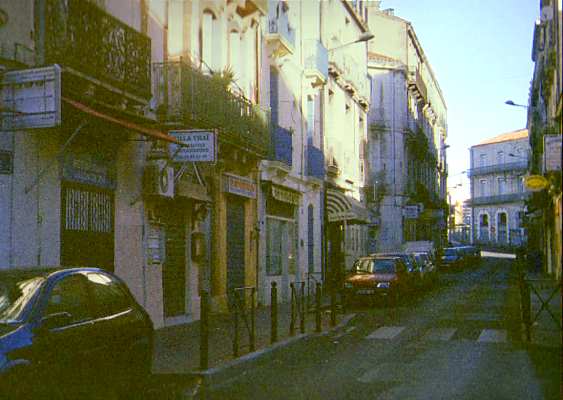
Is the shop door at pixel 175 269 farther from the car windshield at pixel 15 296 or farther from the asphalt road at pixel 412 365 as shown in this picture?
the car windshield at pixel 15 296

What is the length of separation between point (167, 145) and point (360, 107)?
73.9 ft

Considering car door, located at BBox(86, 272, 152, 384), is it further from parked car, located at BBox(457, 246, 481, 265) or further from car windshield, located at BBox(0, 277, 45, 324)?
parked car, located at BBox(457, 246, 481, 265)

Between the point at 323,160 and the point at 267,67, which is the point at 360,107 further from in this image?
the point at 267,67

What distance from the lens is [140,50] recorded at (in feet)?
49.4

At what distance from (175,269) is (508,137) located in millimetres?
85775

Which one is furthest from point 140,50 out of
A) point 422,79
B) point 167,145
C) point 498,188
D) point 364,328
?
point 498,188

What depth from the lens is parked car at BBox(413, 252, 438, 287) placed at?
31.9 m

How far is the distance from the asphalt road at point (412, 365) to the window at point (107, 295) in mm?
1737

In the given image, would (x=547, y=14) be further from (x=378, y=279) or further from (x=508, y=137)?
(x=508, y=137)

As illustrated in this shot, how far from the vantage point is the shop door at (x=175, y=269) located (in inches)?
717

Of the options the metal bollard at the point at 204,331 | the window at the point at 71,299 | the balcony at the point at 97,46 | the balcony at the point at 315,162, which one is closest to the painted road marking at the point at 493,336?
the metal bollard at the point at 204,331

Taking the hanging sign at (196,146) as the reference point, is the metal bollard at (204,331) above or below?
below

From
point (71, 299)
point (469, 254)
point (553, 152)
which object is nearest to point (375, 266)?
point (553, 152)

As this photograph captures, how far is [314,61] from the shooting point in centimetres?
2848
